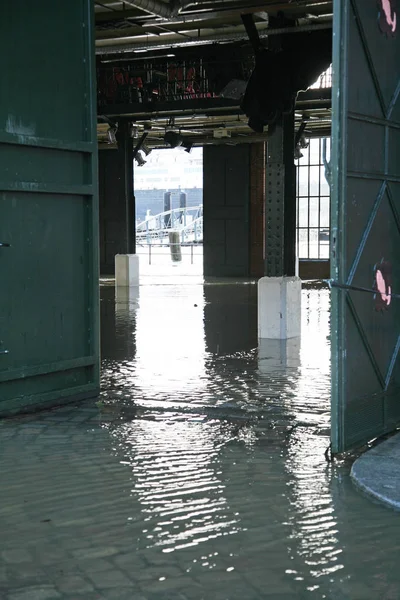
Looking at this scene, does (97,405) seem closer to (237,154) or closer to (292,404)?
(292,404)

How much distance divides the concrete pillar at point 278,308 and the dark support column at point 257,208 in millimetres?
18879

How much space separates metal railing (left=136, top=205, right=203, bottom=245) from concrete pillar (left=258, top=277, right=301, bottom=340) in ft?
159

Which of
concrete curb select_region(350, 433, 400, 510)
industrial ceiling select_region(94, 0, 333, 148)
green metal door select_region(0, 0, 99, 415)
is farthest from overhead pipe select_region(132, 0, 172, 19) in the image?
concrete curb select_region(350, 433, 400, 510)

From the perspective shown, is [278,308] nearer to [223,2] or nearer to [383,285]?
[223,2]

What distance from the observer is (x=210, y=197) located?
35.8 metres

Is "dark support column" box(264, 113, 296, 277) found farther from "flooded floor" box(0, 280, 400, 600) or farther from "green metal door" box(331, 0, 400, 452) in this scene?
"green metal door" box(331, 0, 400, 452)

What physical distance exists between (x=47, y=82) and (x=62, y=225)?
4.90 ft

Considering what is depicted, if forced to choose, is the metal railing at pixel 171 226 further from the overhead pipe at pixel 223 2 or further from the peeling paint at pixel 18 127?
the peeling paint at pixel 18 127

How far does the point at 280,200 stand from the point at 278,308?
1865mm

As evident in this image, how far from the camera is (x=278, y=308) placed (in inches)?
610

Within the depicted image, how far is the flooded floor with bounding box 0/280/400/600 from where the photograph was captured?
15.1 ft

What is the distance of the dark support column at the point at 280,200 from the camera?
15141 millimetres

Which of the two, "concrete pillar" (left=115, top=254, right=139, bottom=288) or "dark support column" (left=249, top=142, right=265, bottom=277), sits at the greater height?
"dark support column" (left=249, top=142, right=265, bottom=277)

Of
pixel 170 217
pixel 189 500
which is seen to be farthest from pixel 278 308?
pixel 170 217
